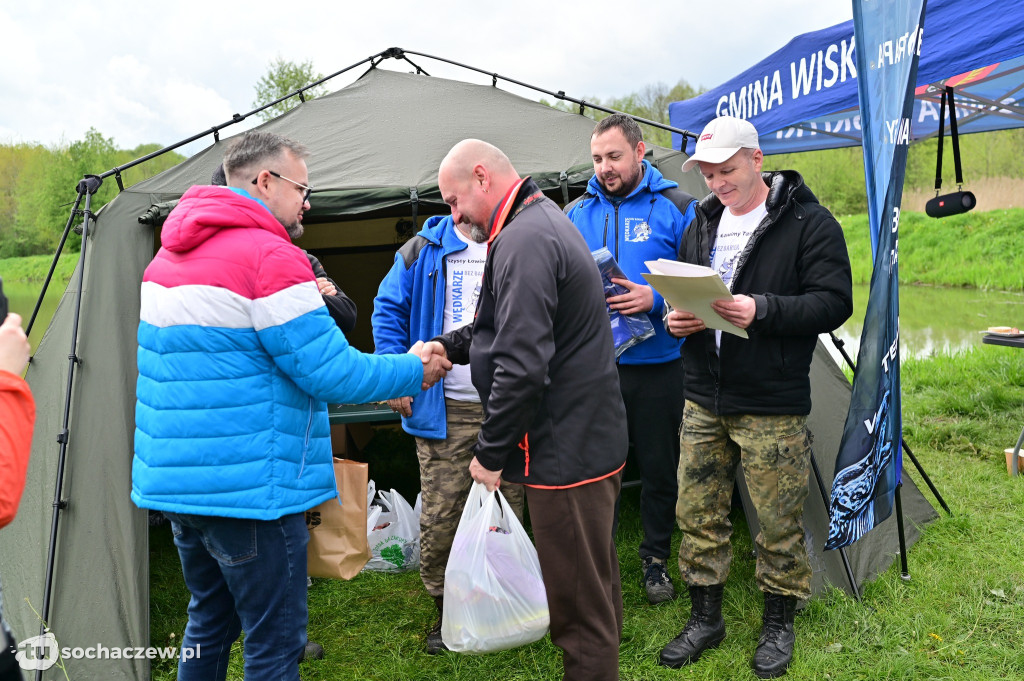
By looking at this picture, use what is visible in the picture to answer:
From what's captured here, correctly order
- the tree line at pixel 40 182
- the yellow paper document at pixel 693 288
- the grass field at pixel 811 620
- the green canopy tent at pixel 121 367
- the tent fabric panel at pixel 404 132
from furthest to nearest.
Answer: the tree line at pixel 40 182 → the tent fabric panel at pixel 404 132 → the green canopy tent at pixel 121 367 → the grass field at pixel 811 620 → the yellow paper document at pixel 693 288

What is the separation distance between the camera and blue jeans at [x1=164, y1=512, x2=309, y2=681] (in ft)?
5.74

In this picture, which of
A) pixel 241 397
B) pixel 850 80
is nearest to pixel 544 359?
pixel 241 397

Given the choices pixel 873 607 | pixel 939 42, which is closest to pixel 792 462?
pixel 873 607

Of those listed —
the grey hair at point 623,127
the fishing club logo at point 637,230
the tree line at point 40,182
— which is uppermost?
the tree line at point 40,182

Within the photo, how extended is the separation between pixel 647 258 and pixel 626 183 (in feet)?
1.05

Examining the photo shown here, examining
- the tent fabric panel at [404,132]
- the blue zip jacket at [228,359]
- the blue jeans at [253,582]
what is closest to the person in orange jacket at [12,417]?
the blue zip jacket at [228,359]

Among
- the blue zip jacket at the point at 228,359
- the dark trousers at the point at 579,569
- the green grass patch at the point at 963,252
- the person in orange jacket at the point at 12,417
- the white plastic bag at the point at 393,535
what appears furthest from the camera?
the green grass patch at the point at 963,252

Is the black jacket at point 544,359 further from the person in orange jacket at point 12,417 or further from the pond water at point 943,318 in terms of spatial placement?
the pond water at point 943,318

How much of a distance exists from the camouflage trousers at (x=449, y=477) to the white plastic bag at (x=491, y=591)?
0.71m

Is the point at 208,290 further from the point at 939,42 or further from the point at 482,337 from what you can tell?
the point at 939,42

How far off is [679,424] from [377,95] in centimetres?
246

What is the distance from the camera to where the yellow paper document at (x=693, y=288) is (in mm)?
2109

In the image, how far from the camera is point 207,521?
68.9 inches

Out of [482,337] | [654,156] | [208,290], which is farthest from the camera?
[654,156]
